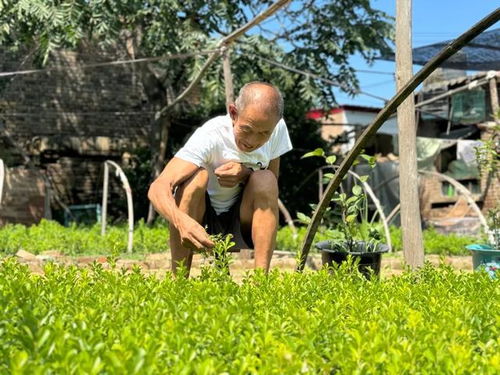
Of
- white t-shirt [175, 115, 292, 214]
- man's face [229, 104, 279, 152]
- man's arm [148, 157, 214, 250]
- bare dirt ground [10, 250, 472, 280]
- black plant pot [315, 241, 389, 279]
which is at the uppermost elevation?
man's face [229, 104, 279, 152]

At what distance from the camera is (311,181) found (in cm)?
1489

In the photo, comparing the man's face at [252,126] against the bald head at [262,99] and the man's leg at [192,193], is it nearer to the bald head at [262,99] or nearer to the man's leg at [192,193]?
the bald head at [262,99]

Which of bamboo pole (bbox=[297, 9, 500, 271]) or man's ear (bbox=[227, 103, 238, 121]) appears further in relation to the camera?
man's ear (bbox=[227, 103, 238, 121])

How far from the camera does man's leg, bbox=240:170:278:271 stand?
329 cm

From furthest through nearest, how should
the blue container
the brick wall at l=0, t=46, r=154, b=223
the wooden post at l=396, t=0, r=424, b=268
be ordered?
the brick wall at l=0, t=46, r=154, b=223, the blue container, the wooden post at l=396, t=0, r=424, b=268

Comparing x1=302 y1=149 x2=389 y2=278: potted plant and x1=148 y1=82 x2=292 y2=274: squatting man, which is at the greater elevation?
x1=148 y1=82 x2=292 y2=274: squatting man

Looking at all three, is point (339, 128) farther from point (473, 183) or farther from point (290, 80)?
point (290, 80)

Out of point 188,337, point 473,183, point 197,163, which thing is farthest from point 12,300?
point 473,183

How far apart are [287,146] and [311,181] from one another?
11220 mm

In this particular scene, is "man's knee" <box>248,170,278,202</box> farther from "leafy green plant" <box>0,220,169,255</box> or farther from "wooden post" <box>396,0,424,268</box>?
"leafy green plant" <box>0,220,169,255</box>

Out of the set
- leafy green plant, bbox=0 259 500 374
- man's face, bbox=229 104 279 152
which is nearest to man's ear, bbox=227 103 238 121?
man's face, bbox=229 104 279 152

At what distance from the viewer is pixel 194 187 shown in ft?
10.8

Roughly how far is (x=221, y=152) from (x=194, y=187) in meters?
0.31

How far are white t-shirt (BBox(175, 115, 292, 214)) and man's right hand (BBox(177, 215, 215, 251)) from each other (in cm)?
56
